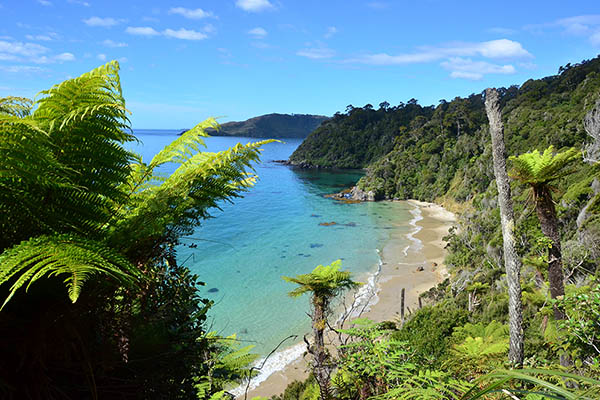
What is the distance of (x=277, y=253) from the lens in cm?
2538

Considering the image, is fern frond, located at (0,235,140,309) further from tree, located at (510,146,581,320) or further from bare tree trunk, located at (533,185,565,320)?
bare tree trunk, located at (533,185,565,320)

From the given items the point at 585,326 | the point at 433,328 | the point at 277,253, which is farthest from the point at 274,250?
the point at 585,326

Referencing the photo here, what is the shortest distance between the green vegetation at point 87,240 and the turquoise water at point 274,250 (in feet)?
17.1

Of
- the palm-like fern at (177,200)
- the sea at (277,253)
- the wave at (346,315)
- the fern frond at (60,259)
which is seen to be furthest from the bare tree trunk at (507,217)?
the fern frond at (60,259)

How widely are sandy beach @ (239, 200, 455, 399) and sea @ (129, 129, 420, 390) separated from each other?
0.59m

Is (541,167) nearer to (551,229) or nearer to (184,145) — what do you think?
(551,229)

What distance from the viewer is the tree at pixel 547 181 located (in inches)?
195

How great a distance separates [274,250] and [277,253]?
2.17 ft

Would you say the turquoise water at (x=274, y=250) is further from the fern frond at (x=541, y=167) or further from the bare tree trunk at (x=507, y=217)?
the fern frond at (x=541, y=167)

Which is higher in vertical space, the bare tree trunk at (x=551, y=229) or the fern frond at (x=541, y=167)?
the fern frond at (x=541, y=167)

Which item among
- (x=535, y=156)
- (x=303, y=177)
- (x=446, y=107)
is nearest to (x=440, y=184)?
(x=303, y=177)

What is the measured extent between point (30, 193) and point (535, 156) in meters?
6.01

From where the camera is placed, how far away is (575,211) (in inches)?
612

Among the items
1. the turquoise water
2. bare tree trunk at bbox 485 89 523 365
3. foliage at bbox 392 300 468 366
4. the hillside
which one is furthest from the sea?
the hillside
